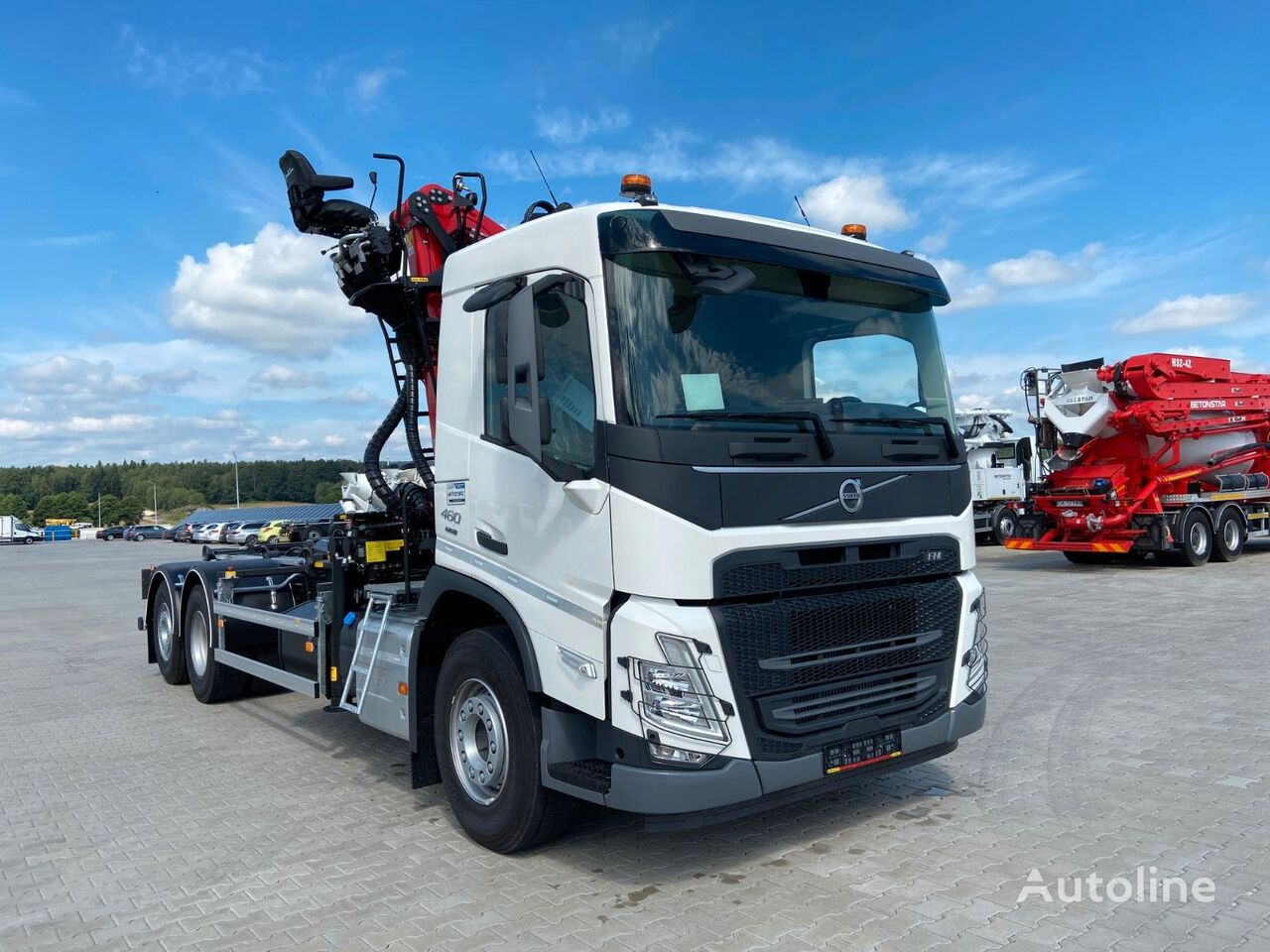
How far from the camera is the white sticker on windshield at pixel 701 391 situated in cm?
411

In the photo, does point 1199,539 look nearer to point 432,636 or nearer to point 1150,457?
point 1150,457

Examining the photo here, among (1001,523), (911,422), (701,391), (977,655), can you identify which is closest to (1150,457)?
(1001,523)

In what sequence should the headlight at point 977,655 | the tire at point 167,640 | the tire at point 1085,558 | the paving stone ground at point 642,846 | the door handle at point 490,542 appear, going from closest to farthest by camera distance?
the paving stone ground at point 642,846 → the door handle at point 490,542 → the headlight at point 977,655 → the tire at point 167,640 → the tire at point 1085,558

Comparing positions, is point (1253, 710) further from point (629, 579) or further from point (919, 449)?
point (629, 579)

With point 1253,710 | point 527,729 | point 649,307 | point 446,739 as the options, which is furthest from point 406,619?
point 1253,710

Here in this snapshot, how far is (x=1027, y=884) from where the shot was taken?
13.7ft

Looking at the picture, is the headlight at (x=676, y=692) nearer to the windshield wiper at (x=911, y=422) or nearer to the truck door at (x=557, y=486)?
the truck door at (x=557, y=486)

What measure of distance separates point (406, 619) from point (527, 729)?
4.33 ft

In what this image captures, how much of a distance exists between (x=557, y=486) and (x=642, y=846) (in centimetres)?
189

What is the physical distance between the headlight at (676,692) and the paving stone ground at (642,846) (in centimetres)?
80

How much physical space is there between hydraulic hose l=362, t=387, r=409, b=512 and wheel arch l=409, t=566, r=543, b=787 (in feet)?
4.38

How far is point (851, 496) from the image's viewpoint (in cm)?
436

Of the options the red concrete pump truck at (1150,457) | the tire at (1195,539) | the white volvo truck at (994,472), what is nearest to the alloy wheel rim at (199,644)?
the red concrete pump truck at (1150,457)

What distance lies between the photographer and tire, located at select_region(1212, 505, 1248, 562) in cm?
1816
